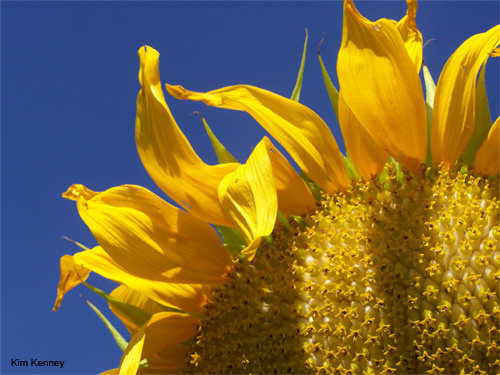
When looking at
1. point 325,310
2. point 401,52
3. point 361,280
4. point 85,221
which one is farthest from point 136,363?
point 401,52

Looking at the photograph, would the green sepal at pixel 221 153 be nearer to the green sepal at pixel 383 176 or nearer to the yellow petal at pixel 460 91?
the green sepal at pixel 383 176

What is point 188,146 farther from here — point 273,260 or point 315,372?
point 315,372

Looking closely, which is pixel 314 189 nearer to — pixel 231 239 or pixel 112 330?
pixel 231 239

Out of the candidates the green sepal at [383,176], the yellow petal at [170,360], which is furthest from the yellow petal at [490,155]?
the yellow petal at [170,360]

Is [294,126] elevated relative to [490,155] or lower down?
elevated

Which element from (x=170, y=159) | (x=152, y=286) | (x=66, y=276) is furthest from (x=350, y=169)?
(x=66, y=276)
